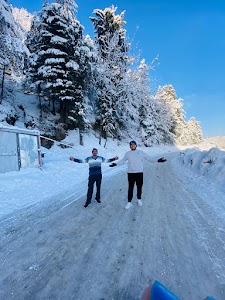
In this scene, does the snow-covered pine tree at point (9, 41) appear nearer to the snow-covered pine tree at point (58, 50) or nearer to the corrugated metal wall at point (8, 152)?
the snow-covered pine tree at point (58, 50)

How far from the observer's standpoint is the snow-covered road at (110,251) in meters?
2.89

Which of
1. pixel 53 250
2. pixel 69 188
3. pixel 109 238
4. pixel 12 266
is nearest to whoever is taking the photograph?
pixel 12 266

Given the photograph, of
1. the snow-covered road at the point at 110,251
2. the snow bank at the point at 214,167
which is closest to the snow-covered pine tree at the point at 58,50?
the snow bank at the point at 214,167

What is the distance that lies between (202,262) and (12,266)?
9.24ft

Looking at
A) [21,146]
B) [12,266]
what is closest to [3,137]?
[21,146]

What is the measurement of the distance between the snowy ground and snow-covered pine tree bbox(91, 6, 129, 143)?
20.5 metres

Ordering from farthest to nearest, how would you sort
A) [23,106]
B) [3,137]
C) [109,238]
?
[23,106]
[3,137]
[109,238]

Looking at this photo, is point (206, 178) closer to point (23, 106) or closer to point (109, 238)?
point (109, 238)

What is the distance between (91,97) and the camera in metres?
27.9

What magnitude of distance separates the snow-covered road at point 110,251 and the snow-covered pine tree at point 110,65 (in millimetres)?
21968

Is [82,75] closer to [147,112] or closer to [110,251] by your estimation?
[147,112]

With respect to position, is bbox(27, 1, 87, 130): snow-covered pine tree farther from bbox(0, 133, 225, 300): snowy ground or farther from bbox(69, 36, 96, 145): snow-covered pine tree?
bbox(0, 133, 225, 300): snowy ground

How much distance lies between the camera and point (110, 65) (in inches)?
1109

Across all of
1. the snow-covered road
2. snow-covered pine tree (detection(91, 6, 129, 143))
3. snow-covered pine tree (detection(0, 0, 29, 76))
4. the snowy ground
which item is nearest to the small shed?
the snowy ground
